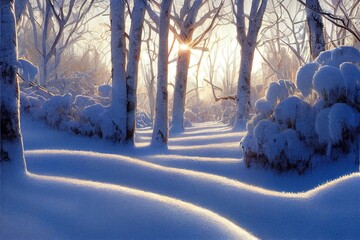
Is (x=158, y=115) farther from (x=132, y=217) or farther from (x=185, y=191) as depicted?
→ (x=132, y=217)

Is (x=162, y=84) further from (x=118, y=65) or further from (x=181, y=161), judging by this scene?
(x=181, y=161)

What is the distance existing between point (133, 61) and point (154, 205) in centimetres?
479

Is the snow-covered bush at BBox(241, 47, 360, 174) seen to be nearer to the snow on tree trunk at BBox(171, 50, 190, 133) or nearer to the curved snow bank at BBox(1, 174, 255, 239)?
the curved snow bank at BBox(1, 174, 255, 239)

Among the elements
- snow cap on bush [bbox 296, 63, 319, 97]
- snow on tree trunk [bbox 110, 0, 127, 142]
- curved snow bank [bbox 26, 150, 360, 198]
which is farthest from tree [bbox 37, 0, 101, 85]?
snow cap on bush [bbox 296, 63, 319, 97]

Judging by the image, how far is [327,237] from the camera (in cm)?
254

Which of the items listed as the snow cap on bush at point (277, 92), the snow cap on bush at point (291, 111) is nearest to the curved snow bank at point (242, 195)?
the snow cap on bush at point (291, 111)

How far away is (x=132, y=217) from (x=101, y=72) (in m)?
22.9

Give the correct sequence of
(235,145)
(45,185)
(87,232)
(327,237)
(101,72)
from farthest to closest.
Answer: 1. (101,72)
2. (235,145)
3. (45,185)
4. (327,237)
5. (87,232)

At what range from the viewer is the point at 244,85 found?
32.6 feet

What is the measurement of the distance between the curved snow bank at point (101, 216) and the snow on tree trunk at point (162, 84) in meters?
4.12

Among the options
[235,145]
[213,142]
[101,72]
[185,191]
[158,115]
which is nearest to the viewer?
[185,191]

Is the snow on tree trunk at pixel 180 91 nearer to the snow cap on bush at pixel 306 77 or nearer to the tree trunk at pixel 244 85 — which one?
the tree trunk at pixel 244 85

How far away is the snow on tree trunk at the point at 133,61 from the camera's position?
679 cm

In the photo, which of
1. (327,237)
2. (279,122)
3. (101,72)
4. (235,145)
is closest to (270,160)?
(279,122)
